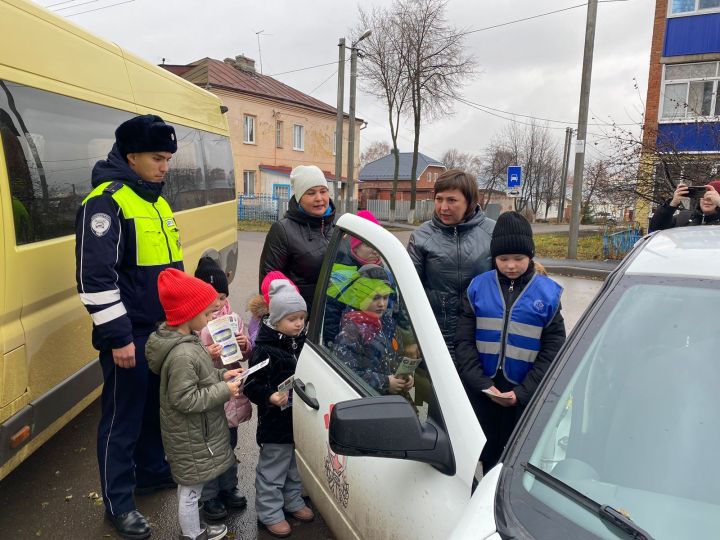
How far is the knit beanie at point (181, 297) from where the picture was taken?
2428 millimetres

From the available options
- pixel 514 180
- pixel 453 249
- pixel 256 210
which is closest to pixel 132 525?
pixel 453 249

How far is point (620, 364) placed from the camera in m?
1.44

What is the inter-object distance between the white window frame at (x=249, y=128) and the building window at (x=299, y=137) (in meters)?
3.48

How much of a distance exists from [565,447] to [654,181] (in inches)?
558

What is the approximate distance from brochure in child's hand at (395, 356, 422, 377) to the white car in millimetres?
25

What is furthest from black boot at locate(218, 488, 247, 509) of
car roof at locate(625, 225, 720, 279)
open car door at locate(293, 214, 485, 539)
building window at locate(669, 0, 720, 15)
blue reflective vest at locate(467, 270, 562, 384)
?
building window at locate(669, 0, 720, 15)

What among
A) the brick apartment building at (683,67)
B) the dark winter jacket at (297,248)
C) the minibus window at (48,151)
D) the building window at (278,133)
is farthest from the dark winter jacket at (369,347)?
the building window at (278,133)

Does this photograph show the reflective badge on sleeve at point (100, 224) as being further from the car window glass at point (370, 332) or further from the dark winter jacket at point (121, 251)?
the car window glass at point (370, 332)

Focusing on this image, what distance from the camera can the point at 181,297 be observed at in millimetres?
2426

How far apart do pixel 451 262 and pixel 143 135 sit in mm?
1666

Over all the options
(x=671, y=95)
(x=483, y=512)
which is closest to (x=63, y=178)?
(x=483, y=512)

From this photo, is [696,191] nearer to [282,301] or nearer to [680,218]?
[680,218]

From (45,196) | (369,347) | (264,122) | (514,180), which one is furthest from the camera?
(264,122)

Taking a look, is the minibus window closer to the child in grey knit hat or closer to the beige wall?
the child in grey knit hat
